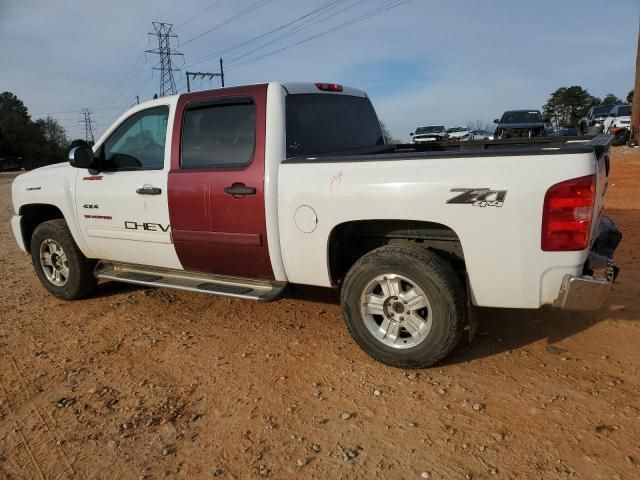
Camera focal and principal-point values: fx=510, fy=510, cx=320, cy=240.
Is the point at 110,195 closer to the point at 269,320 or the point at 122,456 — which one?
the point at 269,320

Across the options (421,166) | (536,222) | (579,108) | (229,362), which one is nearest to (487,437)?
(536,222)

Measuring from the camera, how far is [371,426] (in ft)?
9.19

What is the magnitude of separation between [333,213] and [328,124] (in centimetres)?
117

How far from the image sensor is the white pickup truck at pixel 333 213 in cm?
286

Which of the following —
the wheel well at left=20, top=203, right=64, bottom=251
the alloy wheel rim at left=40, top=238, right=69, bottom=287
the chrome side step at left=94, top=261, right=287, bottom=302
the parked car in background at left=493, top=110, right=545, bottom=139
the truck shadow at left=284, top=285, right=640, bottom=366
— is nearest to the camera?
the truck shadow at left=284, top=285, right=640, bottom=366

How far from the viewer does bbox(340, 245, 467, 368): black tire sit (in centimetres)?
314

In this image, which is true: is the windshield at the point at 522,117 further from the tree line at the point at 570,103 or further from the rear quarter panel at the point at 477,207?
the tree line at the point at 570,103

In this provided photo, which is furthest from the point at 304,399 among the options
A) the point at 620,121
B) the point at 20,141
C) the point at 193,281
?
the point at 20,141

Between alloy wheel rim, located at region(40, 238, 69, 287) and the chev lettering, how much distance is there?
117 cm

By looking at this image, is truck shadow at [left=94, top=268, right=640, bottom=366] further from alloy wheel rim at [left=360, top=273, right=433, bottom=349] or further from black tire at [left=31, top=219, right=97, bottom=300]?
black tire at [left=31, top=219, right=97, bottom=300]

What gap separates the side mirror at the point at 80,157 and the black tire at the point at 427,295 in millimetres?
2605

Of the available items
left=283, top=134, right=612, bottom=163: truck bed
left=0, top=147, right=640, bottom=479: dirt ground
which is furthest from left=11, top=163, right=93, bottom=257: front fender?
left=283, top=134, right=612, bottom=163: truck bed

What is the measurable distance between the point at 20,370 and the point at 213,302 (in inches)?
67.1

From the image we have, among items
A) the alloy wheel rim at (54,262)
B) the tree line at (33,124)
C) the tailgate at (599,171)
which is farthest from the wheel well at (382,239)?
the tree line at (33,124)
